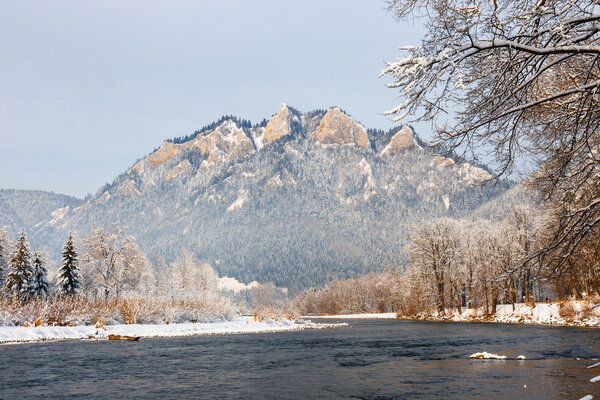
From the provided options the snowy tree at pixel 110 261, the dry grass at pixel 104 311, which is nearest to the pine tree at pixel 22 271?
the snowy tree at pixel 110 261

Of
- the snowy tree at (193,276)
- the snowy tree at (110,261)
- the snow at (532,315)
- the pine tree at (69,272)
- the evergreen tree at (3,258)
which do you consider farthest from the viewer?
the snowy tree at (193,276)

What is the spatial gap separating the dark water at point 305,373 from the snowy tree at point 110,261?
105 ft

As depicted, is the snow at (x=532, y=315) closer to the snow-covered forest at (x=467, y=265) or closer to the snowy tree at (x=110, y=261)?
the snow-covered forest at (x=467, y=265)

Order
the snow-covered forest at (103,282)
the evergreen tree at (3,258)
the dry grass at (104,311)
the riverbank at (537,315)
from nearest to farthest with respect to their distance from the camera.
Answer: the dry grass at (104,311) → the riverbank at (537,315) → the snow-covered forest at (103,282) → the evergreen tree at (3,258)

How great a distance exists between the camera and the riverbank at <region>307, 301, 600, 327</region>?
36812mm

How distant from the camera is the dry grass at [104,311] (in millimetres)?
31889

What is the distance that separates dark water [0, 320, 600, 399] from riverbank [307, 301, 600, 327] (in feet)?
51.7

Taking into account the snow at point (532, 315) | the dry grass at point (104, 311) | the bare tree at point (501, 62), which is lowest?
the snow at point (532, 315)

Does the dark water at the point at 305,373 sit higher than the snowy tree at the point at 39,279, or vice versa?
the snowy tree at the point at 39,279

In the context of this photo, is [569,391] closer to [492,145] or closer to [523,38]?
[492,145]

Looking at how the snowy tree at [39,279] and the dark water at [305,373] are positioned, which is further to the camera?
the snowy tree at [39,279]

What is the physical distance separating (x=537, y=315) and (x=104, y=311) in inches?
1669

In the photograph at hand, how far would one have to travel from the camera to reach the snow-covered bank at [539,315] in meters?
36.8

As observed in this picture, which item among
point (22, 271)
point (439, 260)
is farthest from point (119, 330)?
point (439, 260)
